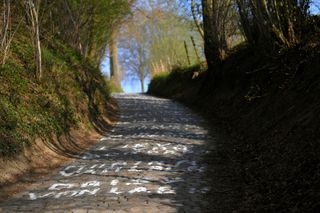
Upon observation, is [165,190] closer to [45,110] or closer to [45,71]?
[45,110]

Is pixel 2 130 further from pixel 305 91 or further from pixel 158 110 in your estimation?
pixel 158 110

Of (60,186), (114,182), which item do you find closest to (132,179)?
(114,182)

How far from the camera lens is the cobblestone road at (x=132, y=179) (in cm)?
573

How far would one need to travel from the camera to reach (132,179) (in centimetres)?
705

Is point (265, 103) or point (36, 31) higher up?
point (36, 31)

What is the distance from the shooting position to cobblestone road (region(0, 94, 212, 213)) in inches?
226

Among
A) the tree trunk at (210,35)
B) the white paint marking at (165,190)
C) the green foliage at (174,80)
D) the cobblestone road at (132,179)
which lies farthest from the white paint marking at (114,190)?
the green foliage at (174,80)

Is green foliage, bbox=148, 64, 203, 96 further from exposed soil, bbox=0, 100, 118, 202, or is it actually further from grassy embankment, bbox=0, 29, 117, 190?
exposed soil, bbox=0, 100, 118, 202

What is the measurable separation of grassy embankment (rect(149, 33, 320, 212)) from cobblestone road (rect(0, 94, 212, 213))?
2.26 ft

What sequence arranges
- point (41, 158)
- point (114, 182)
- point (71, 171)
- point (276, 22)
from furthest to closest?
point (276, 22) → point (41, 158) → point (71, 171) → point (114, 182)

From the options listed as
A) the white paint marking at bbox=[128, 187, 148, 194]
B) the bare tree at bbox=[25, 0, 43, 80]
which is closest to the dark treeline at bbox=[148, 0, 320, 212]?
the white paint marking at bbox=[128, 187, 148, 194]

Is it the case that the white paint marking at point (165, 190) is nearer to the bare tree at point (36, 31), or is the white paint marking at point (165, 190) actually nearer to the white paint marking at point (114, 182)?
the white paint marking at point (114, 182)

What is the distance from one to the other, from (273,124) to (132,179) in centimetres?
347

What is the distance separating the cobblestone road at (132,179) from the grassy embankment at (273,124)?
27.2 inches
